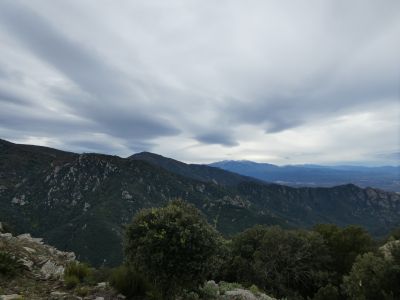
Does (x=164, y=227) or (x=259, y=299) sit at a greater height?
(x=164, y=227)

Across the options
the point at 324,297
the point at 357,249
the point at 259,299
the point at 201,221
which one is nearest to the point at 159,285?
the point at 201,221

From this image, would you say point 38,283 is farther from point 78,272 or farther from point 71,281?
point 78,272

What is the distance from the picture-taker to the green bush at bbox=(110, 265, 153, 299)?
36.1 feet

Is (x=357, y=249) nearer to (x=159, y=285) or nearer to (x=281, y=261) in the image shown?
(x=281, y=261)

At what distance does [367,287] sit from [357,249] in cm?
2145

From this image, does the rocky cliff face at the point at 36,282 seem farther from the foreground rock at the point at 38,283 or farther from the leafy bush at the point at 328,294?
the leafy bush at the point at 328,294

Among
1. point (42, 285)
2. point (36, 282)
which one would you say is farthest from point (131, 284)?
point (36, 282)

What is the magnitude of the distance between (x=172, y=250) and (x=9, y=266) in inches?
210

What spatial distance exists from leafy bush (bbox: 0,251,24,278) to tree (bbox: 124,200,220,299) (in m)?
3.64

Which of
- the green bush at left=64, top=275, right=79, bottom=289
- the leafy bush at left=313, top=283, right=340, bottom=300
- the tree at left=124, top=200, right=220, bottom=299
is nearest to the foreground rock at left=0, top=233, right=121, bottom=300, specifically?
the green bush at left=64, top=275, right=79, bottom=289

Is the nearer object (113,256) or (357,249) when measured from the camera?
(357,249)

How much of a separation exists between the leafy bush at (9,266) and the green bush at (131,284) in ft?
10.7

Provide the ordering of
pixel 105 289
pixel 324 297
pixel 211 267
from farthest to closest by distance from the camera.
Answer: pixel 324 297
pixel 211 267
pixel 105 289

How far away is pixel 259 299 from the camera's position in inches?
557
